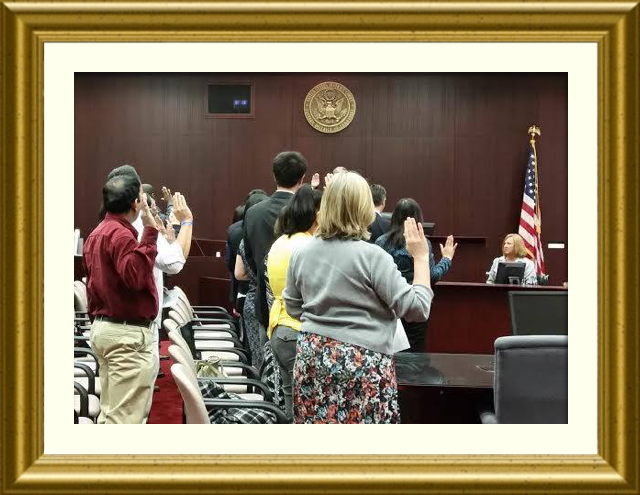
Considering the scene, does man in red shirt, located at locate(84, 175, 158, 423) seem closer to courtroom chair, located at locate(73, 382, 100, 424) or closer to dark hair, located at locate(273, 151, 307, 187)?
courtroom chair, located at locate(73, 382, 100, 424)

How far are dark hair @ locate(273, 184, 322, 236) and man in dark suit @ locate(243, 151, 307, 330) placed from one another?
16.8 inches

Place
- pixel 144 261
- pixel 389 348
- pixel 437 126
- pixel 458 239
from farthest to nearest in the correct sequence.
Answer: pixel 437 126 → pixel 458 239 → pixel 144 261 → pixel 389 348

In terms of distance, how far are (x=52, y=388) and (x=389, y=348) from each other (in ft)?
3.56

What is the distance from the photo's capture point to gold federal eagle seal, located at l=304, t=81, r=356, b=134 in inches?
443

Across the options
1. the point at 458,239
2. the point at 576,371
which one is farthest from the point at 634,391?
the point at 458,239

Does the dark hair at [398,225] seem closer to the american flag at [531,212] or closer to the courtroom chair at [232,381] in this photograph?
the courtroom chair at [232,381]

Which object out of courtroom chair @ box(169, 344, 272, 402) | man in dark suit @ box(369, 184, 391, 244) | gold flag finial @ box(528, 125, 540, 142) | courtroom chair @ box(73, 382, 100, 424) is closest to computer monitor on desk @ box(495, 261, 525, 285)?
man in dark suit @ box(369, 184, 391, 244)

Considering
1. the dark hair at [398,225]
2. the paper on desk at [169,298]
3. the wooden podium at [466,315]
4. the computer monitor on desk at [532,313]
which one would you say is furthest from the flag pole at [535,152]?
the computer monitor on desk at [532,313]

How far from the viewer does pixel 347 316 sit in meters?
2.32

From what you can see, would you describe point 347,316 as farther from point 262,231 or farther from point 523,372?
point 262,231

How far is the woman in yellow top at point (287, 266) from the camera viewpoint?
300 centimetres

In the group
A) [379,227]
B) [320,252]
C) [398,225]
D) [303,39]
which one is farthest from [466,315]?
[303,39]

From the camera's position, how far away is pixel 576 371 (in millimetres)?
1524
